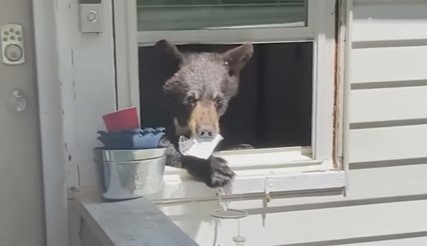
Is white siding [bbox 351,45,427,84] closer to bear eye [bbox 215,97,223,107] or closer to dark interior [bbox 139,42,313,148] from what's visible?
dark interior [bbox 139,42,313,148]

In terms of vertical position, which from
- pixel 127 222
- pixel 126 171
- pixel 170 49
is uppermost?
pixel 170 49

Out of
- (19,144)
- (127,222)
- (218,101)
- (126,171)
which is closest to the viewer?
(127,222)

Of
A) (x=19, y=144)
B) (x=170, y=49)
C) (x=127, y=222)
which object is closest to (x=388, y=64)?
(x=170, y=49)

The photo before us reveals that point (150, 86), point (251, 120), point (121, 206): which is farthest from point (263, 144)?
point (121, 206)

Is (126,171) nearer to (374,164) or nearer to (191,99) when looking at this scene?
(191,99)

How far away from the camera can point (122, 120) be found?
2.65 m

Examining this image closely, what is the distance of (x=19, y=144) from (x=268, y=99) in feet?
3.08

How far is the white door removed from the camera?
8.84 ft

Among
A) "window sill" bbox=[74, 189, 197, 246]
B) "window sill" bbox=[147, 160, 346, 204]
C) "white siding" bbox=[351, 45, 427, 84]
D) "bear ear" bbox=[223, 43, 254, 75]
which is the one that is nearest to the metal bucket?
"window sill" bbox=[74, 189, 197, 246]

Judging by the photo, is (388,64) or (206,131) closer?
(206,131)

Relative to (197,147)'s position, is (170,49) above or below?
above

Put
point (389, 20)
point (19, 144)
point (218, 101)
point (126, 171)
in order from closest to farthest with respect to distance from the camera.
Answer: point (126, 171) → point (19, 144) → point (218, 101) → point (389, 20)

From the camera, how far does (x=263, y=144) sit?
9.82 feet

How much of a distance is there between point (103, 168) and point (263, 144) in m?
0.69
